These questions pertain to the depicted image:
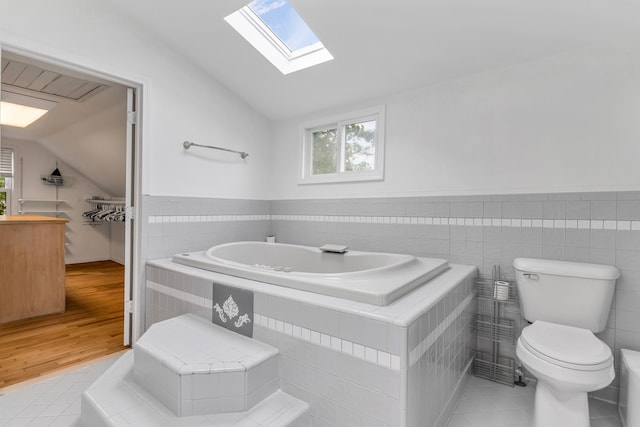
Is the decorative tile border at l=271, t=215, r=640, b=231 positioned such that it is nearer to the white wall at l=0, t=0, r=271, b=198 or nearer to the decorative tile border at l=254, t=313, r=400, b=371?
the white wall at l=0, t=0, r=271, b=198

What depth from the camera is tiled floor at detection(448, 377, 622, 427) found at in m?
1.65

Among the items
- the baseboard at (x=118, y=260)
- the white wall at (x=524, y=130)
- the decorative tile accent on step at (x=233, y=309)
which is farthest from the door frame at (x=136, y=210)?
the baseboard at (x=118, y=260)

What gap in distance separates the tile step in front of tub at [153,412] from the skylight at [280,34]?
2258 mm

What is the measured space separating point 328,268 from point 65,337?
2.15 m

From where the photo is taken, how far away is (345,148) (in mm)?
2982

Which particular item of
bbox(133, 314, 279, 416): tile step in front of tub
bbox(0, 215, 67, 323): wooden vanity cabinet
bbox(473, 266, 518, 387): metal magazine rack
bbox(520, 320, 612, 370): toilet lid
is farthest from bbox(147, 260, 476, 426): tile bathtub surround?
bbox(0, 215, 67, 323): wooden vanity cabinet

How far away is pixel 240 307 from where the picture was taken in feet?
5.58

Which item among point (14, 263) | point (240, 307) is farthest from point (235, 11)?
point (14, 263)

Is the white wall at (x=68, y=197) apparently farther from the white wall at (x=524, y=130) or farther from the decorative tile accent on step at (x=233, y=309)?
the white wall at (x=524, y=130)

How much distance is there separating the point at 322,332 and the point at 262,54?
Answer: 212 cm

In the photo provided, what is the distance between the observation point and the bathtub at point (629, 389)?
1452mm

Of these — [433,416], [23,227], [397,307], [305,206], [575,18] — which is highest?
[575,18]

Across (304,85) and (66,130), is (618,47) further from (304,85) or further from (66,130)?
(66,130)

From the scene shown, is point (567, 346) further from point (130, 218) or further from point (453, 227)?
point (130, 218)
